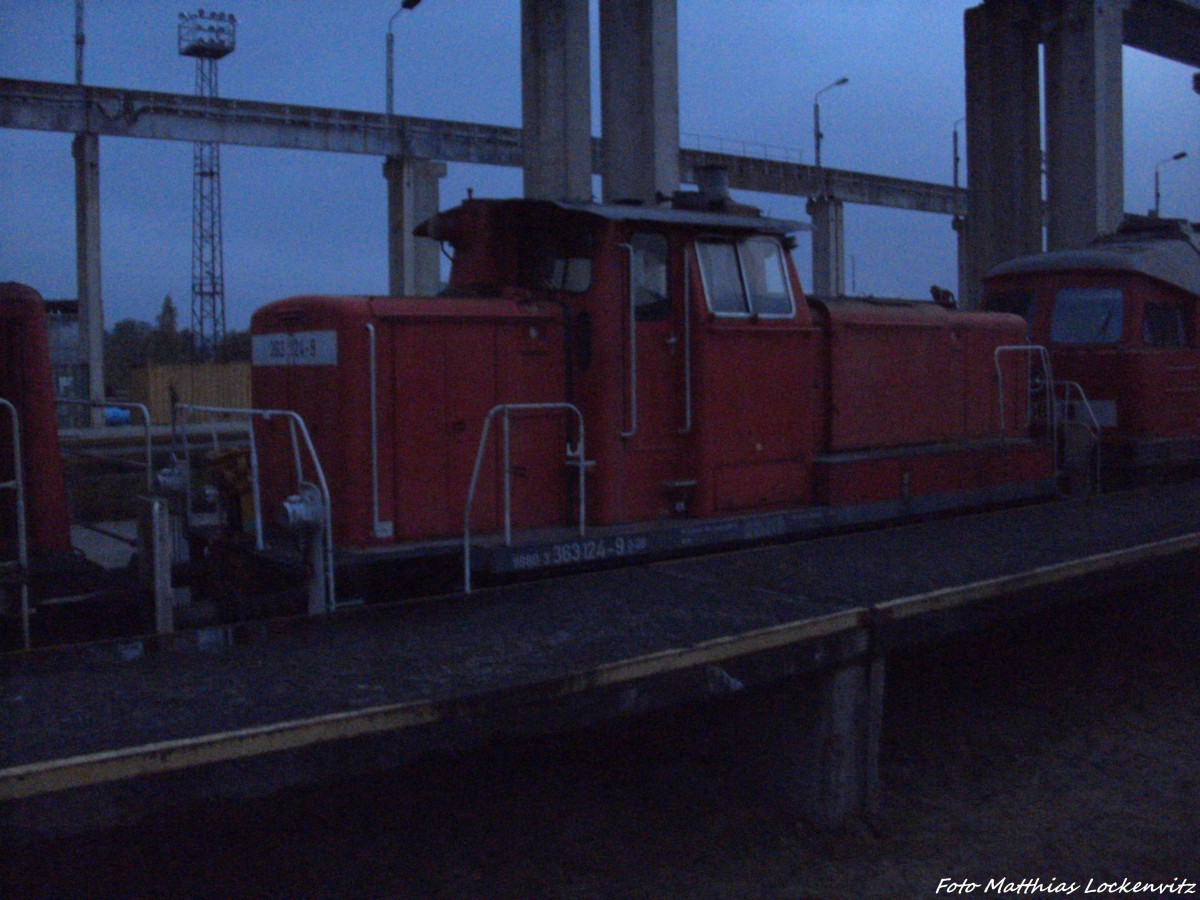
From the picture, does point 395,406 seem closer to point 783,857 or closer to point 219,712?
point 219,712

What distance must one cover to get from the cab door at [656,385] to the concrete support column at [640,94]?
12628 millimetres

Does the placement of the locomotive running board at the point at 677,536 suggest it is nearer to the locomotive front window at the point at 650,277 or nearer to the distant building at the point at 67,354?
the locomotive front window at the point at 650,277

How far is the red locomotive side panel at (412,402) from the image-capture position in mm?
6078

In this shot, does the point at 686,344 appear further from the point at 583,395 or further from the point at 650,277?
the point at 583,395

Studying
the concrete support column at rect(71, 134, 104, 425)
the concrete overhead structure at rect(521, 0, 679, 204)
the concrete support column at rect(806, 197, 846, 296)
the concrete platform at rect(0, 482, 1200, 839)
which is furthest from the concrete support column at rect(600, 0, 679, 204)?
the concrete support column at rect(806, 197, 846, 296)

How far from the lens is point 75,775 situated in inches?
Answer: 132

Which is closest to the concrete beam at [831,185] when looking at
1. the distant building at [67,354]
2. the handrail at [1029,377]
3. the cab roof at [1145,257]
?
the distant building at [67,354]

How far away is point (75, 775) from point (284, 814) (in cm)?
186

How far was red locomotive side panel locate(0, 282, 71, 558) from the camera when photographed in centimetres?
638

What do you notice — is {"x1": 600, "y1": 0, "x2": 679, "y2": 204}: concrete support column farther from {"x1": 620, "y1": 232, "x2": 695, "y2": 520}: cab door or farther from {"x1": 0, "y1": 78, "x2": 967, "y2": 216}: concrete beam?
{"x1": 620, "y1": 232, "x2": 695, "y2": 520}: cab door

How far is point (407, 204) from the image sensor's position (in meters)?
35.3

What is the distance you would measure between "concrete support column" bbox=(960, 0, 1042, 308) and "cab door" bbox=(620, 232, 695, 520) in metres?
21.1

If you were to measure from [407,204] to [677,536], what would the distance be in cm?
3026

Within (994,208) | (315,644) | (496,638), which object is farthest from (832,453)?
(994,208)
